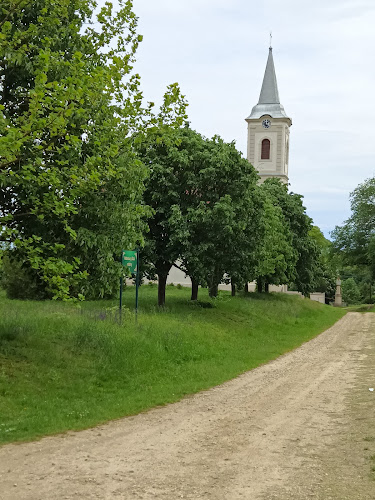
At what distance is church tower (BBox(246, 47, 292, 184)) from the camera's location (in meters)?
87.2

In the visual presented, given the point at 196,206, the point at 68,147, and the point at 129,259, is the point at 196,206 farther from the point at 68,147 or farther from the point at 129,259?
the point at 68,147

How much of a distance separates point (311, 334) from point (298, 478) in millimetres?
25226

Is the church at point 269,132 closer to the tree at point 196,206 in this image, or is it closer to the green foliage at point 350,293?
the green foliage at point 350,293

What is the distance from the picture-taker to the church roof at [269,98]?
291 ft

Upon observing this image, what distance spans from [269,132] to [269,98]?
18.7ft

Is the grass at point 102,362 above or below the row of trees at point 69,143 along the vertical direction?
below

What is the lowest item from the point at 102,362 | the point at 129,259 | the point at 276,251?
the point at 102,362

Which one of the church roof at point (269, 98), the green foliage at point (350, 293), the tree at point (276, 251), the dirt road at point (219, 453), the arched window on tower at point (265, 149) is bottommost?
the dirt road at point (219, 453)

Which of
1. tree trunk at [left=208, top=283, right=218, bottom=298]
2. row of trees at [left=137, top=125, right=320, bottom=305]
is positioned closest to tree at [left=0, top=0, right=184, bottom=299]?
row of trees at [left=137, top=125, right=320, bottom=305]

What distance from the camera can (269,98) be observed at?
296ft

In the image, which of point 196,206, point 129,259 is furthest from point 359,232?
point 129,259

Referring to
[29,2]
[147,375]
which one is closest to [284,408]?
[147,375]

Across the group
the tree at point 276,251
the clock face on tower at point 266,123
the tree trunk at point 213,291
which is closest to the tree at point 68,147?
the tree trunk at point 213,291

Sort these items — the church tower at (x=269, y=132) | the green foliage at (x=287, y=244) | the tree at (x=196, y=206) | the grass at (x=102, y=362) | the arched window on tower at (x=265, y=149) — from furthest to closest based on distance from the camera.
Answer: the arched window on tower at (x=265, y=149)
the church tower at (x=269, y=132)
the green foliage at (x=287, y=244)
the tree at (x=196, y=206)
the grass at (x=102, y=362)
